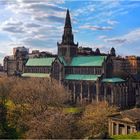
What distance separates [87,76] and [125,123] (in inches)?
2295

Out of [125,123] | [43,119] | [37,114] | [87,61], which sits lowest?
[125,123]

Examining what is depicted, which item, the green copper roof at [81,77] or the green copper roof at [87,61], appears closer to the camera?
the green copper roof at [81,77]

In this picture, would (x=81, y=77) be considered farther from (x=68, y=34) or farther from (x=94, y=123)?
(x=94, y=123)

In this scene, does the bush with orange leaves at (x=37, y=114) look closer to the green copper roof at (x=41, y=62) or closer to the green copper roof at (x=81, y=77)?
the green copper roof at (x=81, y=77)

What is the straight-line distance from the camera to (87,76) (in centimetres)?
10431

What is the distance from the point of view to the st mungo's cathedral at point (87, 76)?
95312 mm

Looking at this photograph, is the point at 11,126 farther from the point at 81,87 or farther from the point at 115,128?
the point at 81,87

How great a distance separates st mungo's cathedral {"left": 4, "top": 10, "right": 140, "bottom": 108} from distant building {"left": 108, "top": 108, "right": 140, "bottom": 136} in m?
43.1

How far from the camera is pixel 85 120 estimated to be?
2151 inches

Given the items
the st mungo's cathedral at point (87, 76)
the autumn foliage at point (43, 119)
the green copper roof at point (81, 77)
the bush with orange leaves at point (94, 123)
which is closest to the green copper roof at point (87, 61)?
the st mungo's cathedral at point (87, 76)

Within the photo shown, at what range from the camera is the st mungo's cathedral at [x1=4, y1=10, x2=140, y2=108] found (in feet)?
313

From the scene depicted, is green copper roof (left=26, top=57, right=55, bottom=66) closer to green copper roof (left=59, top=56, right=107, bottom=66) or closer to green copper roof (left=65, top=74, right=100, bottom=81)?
green copper roof (left=59, top=56, right=107, bottom=66)

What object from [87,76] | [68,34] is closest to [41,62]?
[68,34]

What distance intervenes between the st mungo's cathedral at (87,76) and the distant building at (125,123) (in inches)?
1698
